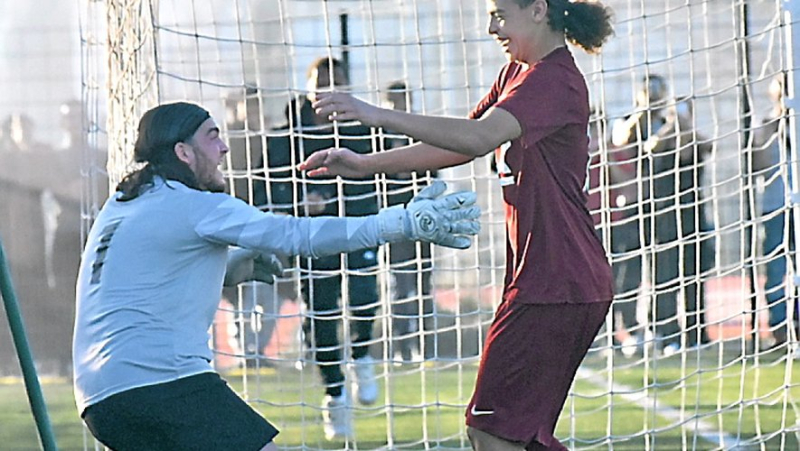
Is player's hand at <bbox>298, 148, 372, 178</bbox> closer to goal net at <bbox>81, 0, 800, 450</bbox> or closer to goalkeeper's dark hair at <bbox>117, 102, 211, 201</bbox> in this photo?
goalkeeper's dark hair at <bbox>117, 102, 211, 201</bbox>

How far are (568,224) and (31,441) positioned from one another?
4176 mm

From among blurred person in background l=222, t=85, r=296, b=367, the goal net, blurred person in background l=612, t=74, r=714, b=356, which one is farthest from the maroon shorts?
blurred person in background l=612, t=74, r=714, b=356

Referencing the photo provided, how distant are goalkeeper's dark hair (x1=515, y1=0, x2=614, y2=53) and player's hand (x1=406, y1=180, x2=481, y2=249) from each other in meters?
0.66

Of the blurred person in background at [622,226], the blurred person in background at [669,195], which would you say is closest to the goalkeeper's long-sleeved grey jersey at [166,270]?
the blurred person in background at [669,195]

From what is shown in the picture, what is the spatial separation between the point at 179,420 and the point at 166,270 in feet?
1.25

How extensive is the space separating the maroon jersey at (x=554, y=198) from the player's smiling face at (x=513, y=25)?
0.07 m

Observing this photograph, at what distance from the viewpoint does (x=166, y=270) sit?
13.3 feet

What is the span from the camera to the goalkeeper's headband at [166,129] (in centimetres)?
418

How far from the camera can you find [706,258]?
1111cm

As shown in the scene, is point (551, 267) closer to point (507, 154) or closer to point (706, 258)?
point (507, 154)

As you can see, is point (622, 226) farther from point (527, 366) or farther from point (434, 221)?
point (434, 221)

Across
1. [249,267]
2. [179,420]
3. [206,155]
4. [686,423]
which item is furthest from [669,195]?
[179,420]

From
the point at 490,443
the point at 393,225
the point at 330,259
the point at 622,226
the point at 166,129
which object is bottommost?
the point at 490,443

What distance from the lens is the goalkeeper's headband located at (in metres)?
4.18
